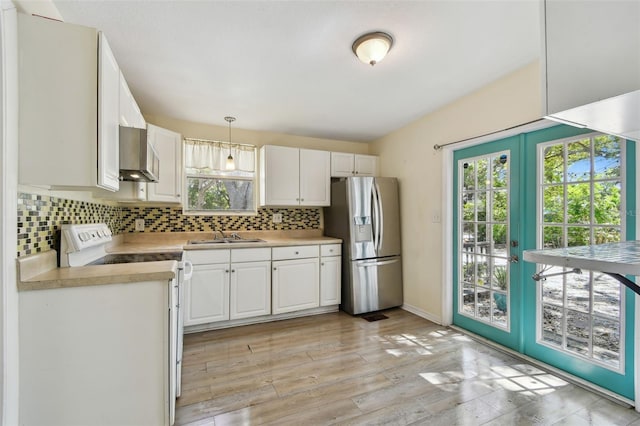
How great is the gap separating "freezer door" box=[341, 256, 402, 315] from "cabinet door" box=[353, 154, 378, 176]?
1265mm

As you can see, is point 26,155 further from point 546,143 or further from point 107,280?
point 546,143

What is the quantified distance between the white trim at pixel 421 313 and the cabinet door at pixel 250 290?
5.65 feet

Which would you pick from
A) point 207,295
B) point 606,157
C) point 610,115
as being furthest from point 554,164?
point 207,295

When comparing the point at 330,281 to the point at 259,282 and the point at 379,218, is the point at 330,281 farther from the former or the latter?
the point at 379,218

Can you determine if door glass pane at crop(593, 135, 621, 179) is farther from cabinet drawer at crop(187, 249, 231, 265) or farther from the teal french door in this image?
cabinet drawer at crop(187, 249, 231, 265)

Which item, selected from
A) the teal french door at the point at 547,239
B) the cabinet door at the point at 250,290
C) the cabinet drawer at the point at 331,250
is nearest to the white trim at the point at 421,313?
the teal french door at the point at 547,239

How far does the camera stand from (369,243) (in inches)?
140

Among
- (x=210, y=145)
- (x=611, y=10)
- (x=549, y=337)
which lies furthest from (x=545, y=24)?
(x=210, y=145)

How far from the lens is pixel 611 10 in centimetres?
87

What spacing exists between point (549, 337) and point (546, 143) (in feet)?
5.03

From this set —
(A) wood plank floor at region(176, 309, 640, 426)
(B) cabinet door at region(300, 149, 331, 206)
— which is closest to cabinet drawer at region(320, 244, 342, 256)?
(B) cabinet door at region(300, 149, 331, 206)

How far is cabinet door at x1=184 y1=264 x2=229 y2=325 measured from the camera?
2.89 m

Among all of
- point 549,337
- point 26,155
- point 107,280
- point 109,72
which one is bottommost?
point 549,337

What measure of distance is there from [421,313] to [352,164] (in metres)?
2.11
